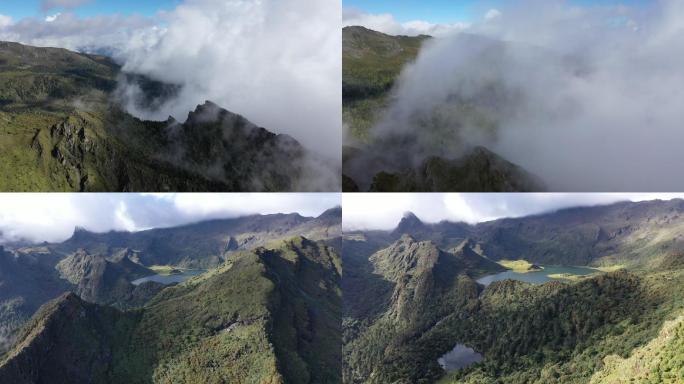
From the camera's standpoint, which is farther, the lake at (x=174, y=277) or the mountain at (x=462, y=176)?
the lake at (x=174, y=277)

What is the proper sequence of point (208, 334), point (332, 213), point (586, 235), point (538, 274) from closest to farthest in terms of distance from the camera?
point (332, 213) → point (208, 334) → point (586, 235) → point (538, 274)

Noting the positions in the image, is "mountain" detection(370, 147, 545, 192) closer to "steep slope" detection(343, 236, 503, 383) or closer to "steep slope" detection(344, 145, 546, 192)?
"steep slope" detection(344, 145, 546, 192)

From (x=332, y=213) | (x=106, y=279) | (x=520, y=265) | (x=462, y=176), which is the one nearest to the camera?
(x=462, y=176)

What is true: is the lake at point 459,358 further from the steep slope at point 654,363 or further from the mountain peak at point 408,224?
the mountain peak at point 408,224

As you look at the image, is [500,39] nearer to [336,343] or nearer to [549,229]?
[549,229]

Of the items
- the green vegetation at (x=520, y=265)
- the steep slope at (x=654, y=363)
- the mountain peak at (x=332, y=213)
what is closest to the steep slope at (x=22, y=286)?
the mountain peak at (x=332, y=213)

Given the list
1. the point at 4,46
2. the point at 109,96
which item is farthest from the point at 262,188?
the point at 109,96

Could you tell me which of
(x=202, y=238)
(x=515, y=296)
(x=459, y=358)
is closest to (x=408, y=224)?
(x=515, y=296)

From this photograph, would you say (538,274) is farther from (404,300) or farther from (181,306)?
(181,306)
